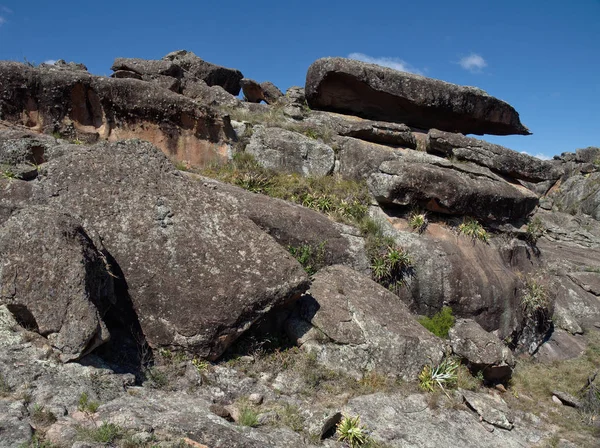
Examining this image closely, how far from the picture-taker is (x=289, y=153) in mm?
13797

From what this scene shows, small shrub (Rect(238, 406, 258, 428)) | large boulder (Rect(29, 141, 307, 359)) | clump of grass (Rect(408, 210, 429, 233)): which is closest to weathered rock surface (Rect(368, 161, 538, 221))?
clump of grass (Rect(408, 210, 429, 233))

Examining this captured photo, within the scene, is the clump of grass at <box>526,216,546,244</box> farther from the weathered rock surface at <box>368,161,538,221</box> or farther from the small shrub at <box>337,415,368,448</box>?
the small shrub at <box>337,415,368,448</box>

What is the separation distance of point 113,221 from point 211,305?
2074mm

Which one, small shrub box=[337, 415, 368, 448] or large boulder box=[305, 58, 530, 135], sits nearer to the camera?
small shrub box=[337, 415, 368, 448]

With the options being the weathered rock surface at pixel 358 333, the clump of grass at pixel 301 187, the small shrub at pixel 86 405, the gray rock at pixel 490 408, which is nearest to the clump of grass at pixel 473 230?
the clump of grass at pixel 301 187

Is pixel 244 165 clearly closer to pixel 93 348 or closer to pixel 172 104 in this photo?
pixel 172 104

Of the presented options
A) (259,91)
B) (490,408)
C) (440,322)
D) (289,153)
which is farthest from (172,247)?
(259,91)

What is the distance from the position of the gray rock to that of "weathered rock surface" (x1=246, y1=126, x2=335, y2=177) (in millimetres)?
7196

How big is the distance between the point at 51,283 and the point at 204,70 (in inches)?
646

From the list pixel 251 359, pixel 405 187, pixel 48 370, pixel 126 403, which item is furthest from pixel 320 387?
pixel 405 187

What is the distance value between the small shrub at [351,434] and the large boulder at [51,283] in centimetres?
338

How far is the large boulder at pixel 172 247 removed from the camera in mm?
7430

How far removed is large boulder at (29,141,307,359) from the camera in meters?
7.43

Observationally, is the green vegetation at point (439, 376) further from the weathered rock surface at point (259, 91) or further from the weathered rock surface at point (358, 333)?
the weathered rock surface at point (259, 91)
